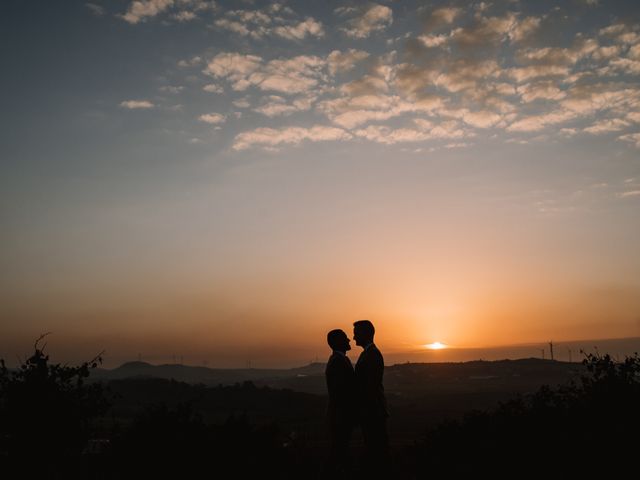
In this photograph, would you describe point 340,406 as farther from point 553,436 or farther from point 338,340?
point 553,436

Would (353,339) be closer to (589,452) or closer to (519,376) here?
(589,452)

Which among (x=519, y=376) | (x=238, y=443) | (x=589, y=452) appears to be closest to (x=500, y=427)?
(x=589, y=452)

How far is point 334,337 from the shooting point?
9914 millimetres

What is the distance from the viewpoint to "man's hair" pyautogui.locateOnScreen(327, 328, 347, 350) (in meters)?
9.88

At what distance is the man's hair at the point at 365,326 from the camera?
9781 millimetres

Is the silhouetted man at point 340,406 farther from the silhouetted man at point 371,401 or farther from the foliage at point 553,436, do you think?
the foliage at point 553,436

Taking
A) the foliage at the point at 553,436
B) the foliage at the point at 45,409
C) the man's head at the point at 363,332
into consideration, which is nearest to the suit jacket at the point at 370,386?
the man's head at the point at 363,332

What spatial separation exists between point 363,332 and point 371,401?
1159 millimetres

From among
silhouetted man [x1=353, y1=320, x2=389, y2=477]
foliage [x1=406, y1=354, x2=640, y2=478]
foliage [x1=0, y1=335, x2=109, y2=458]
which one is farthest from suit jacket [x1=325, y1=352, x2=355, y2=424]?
foliage [x1=0, y1=335, x2=109, y2=458]

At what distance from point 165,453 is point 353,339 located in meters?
4.58

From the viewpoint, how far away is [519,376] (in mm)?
140625

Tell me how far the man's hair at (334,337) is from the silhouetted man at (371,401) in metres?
0.25

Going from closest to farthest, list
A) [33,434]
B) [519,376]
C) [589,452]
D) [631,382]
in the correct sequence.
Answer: [589,452] < [33,434] < [631,382] < [519,376]

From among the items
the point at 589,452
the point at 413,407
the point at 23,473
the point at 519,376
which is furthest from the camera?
the point at 519,376
